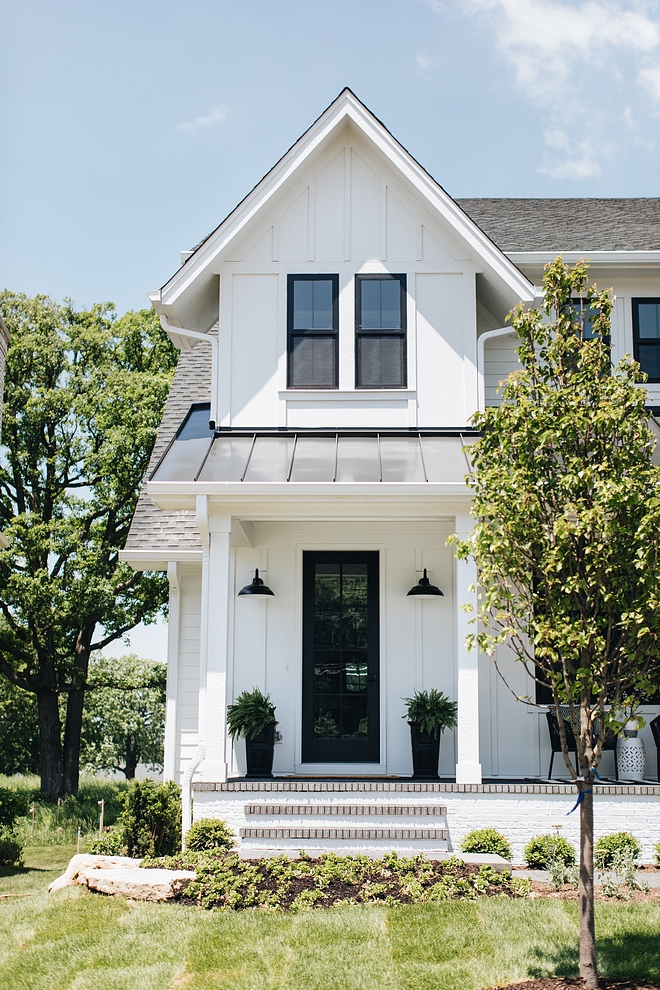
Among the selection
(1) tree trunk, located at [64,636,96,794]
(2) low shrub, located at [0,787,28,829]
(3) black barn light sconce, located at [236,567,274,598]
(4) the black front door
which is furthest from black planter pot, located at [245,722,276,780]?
(1) tree trunk, located at [64,636,96,794]

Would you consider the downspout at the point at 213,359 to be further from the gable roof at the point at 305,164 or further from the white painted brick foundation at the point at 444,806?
the white painted brick foundation at the point at 444,806

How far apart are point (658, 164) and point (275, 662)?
11.1 m

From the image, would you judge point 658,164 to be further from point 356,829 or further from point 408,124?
point 356,829

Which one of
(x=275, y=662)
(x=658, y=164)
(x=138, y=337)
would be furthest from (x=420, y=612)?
(x=138, y=337)

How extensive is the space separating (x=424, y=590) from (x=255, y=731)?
265cm

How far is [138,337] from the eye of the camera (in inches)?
1031

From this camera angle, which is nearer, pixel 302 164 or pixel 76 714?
pixel 302 164

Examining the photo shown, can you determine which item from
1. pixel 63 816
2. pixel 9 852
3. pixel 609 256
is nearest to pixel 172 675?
pixel 9 852

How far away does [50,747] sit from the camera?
74.5 ft

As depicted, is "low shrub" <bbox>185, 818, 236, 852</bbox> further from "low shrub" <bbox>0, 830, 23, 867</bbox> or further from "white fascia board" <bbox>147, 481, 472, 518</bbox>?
"low shrub" <bbox>0, 830, 23, 867</bbox>

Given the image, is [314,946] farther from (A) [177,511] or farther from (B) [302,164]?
(B) [302,164]

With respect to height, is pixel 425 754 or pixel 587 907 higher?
pixel 425 754

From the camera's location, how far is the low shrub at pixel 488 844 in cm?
934

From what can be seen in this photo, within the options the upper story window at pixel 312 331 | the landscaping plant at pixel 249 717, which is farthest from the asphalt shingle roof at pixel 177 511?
the landscaping plant at pixel 249 717
